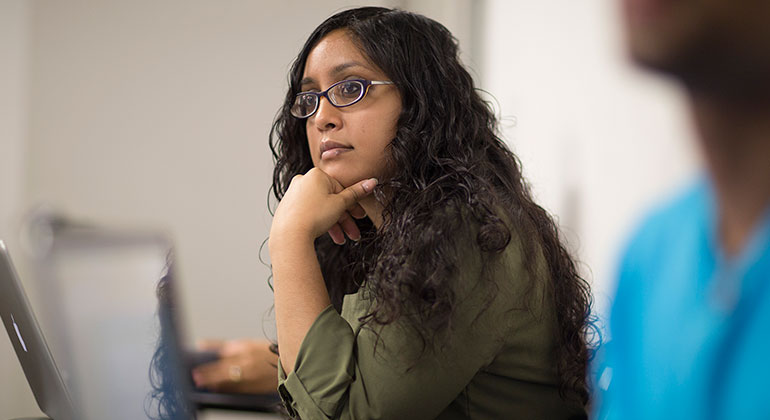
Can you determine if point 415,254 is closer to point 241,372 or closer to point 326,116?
point 326,116

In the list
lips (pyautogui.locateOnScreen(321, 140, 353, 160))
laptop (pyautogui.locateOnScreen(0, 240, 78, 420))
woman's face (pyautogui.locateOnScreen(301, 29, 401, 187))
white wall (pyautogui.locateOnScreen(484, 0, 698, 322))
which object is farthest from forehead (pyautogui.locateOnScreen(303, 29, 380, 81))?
laptop (pyautogui.locateOnScreen(0, 240, 78, 420))

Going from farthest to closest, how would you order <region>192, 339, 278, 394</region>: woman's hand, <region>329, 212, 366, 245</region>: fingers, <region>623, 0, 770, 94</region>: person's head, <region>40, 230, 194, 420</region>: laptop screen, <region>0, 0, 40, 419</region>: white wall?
<region>0, 0, 40, 419</region>: white wall → <region>192, 339, 278, 394</region>: woman's hand → <region>329, 212, 366, 245</region>: fingers → <region>40, 230, 194, 420</region>: laptop screen → <region>623, 0, 770, 94</region>: person's head

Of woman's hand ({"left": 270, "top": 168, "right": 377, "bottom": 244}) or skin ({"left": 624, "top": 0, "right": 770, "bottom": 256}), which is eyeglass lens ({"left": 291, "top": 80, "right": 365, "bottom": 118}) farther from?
skin ({"left": 624, "top": 0, "right": 770, "bottom": 256})

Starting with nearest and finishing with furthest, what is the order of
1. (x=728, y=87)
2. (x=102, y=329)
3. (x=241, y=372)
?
(x=728, y=87)
(x=102, y=329)
(x=241, y=372)

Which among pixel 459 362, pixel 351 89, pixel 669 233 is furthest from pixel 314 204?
pixel 669 233

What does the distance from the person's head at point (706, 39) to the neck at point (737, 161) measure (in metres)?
0.01

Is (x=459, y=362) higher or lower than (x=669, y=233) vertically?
lower

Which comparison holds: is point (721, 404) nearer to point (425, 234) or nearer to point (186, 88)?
point (425, 234)

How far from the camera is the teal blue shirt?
0.33 m

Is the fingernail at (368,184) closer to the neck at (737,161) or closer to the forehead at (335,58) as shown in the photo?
the forehead at (335,58)

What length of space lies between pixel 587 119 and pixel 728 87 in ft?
2.15

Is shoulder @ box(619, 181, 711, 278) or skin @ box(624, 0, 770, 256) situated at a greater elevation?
skin @ box(624, 0, 770, 256)

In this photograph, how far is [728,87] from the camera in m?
0.34

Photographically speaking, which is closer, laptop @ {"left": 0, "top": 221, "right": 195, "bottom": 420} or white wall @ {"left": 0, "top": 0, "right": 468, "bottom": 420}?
laptop @ {"left": 0, "top": 221, "right": 195, "bottom": 420}
